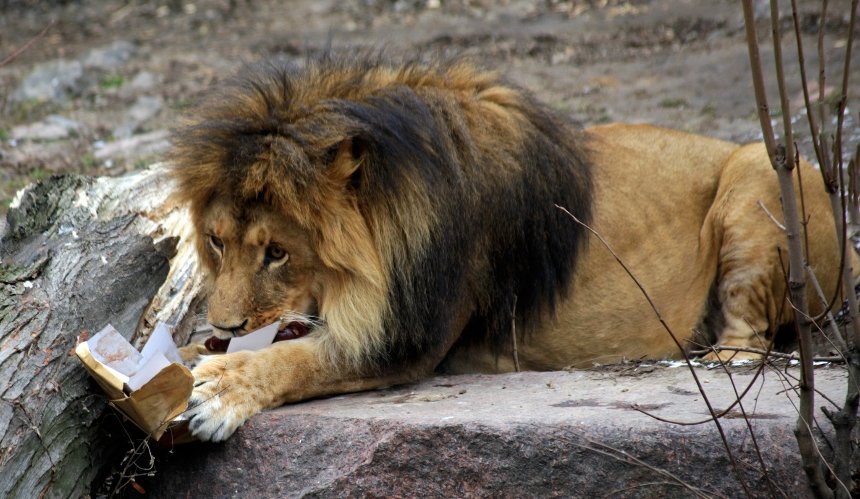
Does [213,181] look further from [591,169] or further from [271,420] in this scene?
[591,169]

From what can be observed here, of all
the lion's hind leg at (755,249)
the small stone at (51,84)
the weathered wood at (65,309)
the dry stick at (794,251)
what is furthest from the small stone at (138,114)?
the dry stick at (794,251)

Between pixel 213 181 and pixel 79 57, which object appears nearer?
pixel 213 181

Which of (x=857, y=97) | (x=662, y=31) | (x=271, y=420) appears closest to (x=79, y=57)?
(x=662, y=31)

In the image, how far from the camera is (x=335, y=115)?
363cm

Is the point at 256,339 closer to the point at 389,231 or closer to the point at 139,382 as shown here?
the point at 139,382

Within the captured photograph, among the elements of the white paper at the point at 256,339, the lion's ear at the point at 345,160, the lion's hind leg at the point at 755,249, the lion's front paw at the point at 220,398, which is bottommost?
the lion's hind leg at the point at 755,249

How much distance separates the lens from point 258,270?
3643 mm

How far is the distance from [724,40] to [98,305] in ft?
24.1

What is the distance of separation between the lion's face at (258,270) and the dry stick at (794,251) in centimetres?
170

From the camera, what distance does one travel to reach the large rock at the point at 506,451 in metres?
3.10

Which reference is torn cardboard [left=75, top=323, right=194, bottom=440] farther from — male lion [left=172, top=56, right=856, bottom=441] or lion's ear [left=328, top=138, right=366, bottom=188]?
lion's ear [left=328, top=138, right=366, bottom=188]

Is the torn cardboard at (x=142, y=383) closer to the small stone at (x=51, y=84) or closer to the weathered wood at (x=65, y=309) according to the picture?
the weathered wood at (x=65, y=309)

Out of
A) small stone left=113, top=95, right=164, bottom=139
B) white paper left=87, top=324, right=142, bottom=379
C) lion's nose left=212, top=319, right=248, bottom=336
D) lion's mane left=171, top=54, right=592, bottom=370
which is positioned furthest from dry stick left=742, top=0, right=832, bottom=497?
small stone left=113, top=95, right=164, bottom=139

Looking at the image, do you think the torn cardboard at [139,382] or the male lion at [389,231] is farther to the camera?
the male lion at [389,231]
